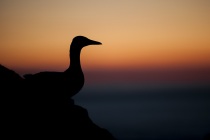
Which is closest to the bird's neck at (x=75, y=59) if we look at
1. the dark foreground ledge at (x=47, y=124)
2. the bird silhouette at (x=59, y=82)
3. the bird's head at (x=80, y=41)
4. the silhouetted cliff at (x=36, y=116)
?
the bird silhouette at (x=59, y=82)

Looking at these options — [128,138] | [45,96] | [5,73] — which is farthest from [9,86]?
[128,138]

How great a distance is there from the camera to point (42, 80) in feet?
28.9

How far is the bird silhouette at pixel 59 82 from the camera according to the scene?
8.32m

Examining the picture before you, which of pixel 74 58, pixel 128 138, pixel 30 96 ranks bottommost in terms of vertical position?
pixel 128 138

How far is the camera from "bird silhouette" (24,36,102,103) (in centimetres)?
832

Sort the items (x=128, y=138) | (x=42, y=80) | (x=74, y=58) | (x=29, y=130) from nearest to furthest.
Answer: (x=29, y=130), (x=42, y=80), (x=74, y=58), (x=128, y=138)

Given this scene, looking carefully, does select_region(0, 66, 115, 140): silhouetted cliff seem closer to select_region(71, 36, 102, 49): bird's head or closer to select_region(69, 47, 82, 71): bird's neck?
select_region(69, 47, 82, 71): bird's neck

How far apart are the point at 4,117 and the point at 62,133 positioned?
1.26 meters

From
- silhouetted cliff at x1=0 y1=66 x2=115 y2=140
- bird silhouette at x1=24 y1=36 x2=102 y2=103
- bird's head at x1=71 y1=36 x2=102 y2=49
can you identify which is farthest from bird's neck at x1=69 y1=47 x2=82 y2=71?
silhouetted cliff at x1=0 y1=66 x2=115 y2=140

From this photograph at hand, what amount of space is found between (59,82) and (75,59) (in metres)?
1.18

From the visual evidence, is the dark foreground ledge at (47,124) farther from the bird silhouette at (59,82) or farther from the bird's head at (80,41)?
the bird's head at (80,41)

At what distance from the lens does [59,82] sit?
356 inches

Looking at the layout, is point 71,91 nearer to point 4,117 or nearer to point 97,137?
point 97,137

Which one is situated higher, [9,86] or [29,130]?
[9,86]
